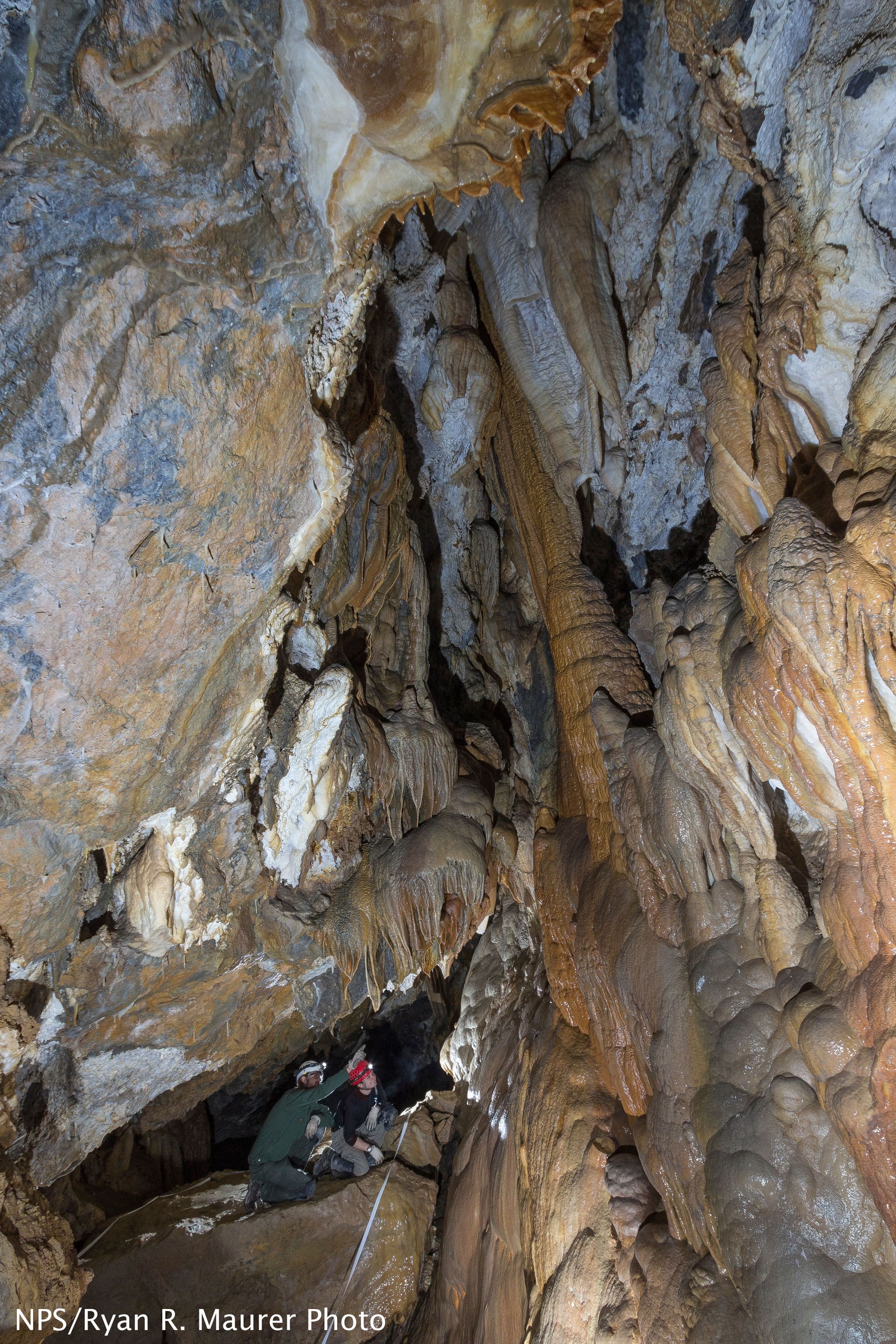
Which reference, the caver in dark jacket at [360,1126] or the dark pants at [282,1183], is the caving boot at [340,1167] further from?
the dark pants at [282,1183]

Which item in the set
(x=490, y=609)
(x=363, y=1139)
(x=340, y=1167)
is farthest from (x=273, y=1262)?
(x=490, y=609)

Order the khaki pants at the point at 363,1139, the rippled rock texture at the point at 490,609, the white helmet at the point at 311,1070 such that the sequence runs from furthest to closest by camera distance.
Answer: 1. the white helmet at the point at 311,1070
2. the khaki pants at the point at 363,1139
3. the rippled rock texture at the point at 490,609

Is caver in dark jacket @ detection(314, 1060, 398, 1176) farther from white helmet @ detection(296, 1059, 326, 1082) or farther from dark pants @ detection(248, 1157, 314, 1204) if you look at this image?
white helmet @ detection(296, 1059, 326, 1082)

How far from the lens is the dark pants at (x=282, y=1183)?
6.53 meters

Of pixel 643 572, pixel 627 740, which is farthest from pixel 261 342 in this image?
pixel 643 572

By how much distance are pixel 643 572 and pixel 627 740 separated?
195 cm

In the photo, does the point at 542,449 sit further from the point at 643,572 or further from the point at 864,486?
the point at 864,486

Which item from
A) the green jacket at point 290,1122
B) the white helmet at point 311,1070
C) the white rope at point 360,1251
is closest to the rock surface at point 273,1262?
the white rope at point 360,1251

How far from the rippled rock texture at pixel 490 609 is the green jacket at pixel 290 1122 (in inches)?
23.1

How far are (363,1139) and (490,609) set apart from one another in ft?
16.0

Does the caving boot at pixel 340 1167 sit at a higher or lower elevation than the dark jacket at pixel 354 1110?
lower

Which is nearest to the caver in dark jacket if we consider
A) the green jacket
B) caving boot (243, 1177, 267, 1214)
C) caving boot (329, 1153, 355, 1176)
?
caving boot (329, 1153, 355, 1176)

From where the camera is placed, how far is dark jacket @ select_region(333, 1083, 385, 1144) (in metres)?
6.89

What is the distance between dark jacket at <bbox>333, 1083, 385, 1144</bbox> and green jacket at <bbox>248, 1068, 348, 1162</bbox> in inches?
4.8
